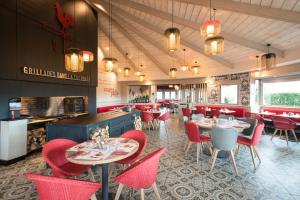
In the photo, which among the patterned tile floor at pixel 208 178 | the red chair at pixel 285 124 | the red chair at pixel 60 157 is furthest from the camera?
the red chair at pixel 285 124

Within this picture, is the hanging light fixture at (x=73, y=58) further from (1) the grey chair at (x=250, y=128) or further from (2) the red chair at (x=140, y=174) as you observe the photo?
(1) the grey chair at (x=250, y=128)

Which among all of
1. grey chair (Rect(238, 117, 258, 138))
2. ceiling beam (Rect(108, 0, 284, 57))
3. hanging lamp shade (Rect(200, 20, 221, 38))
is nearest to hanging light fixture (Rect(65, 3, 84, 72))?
ceiling beam (Rect(108, 0, 284, 57))

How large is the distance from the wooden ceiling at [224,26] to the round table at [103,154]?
344 cm

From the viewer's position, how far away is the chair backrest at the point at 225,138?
3.23 m

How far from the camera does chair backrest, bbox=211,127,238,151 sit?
3.23m

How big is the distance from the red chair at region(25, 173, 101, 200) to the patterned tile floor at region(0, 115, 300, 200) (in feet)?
4.14

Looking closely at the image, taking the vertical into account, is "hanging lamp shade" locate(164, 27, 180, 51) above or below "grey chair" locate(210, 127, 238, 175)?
above

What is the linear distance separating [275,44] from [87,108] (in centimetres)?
726

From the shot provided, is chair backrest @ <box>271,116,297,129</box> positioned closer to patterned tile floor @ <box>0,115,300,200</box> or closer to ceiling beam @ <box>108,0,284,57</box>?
patterned tile floor @ <box>0,115,300,200</box>

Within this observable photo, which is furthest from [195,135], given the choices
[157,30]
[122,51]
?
[122,51]

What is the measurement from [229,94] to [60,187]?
9.95 metres

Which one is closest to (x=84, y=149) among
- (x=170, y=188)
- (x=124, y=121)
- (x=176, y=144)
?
(x=170, y=188)

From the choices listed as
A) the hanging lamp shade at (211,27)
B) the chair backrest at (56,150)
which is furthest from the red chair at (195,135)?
the chair backrest at (56,150)

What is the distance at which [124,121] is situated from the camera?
4.85m
